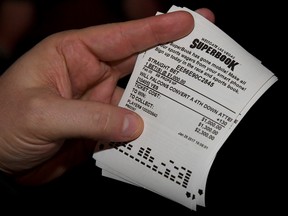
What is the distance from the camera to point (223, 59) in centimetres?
81

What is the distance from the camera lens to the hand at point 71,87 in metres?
0.81

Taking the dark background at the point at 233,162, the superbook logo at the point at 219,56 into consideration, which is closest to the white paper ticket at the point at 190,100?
the superbook logo at the point at 219,56

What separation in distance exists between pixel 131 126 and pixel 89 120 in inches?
3.7

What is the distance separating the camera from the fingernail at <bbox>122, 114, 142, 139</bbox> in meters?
0.82

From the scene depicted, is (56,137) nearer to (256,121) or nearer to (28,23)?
(256,121)

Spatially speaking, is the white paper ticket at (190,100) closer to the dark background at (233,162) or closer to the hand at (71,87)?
the hand at (71,87)

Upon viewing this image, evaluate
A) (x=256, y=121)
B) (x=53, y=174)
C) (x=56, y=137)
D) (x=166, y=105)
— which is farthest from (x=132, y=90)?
(x=53, y=174)

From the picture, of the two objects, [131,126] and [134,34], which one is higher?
[134,34]

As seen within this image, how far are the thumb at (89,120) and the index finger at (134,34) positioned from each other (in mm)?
165

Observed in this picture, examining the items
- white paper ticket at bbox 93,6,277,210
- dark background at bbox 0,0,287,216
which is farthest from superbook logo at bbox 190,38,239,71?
dark background at bbox 0,0,287,216

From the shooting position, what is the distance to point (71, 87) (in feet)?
3.22

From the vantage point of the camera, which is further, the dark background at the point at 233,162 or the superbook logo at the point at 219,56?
the dark background at the point at 233,162

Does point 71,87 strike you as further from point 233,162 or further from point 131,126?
point 233,162

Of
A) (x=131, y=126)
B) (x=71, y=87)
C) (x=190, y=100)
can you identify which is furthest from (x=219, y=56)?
(x=71, y=87)
